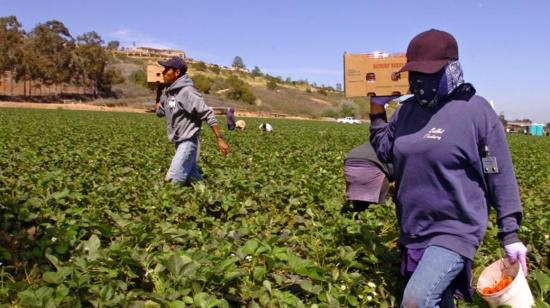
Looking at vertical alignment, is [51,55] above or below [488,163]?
above

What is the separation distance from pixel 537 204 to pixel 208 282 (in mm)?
4833

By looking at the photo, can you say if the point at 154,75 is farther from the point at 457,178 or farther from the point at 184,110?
the point at 457,178

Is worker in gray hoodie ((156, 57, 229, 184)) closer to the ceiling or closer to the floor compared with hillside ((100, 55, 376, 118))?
closer to the floor

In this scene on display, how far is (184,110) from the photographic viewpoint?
598 centimetres

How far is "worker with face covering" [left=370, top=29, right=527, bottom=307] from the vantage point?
96.0 inches

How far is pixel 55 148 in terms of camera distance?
33.0 feet

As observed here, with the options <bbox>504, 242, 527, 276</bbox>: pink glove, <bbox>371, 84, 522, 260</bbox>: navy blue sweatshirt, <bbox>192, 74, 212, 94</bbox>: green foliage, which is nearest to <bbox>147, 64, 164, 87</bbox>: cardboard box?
<bbox>371, 84, 522, 260</bbox>: navy blue sweatshirt

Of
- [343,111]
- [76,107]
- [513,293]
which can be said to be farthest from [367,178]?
[343,111]

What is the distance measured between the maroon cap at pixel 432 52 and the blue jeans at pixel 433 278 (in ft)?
2.86

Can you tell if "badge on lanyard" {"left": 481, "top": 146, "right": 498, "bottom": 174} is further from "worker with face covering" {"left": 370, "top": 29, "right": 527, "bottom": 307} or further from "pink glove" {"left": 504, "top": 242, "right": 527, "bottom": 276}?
"pink glove" {"left": 504, "top": 242, "right": 527, "bottom": 276}

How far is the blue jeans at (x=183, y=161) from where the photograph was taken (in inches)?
237

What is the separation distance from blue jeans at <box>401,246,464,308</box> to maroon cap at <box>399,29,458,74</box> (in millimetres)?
872

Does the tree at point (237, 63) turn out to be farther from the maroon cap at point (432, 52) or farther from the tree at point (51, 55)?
the maroon cap at point (432, 52)

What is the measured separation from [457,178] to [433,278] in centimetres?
49
